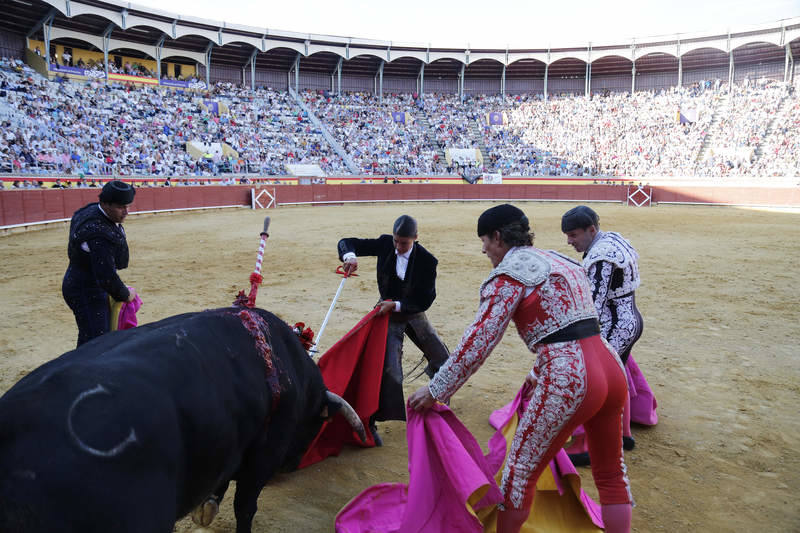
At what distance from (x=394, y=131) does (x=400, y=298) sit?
3220cm

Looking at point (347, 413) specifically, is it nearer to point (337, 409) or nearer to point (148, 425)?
point (337, 409)

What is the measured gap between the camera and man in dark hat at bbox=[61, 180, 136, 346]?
118 inches

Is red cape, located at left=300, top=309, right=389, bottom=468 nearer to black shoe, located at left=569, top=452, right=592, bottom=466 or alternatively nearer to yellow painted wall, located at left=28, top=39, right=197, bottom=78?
black shoe, located at left=569, top=452, right=592, bottom=466

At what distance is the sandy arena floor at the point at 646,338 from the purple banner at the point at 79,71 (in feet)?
52.8

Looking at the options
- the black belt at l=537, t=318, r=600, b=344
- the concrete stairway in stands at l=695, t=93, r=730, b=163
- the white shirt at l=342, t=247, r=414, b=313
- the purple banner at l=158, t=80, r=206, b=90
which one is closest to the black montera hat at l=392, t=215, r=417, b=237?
the white shirt at l=342, t=247, r=414, b=313

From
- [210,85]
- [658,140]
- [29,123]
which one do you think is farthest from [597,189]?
[29,123]

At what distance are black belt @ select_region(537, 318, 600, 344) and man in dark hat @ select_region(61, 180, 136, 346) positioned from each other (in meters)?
2.36

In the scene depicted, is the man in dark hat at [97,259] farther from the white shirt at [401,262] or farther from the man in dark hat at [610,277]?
the man in dark hat at [610,277]

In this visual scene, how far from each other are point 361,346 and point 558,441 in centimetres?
160

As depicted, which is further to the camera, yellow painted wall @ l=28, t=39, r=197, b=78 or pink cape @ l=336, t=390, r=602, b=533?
yellow painted wall @ l=28, t=39, r=197, b=78

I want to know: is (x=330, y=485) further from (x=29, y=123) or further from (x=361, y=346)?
(x=29, y=123)

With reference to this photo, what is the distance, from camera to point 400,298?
11.4 ft

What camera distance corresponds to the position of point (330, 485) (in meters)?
2.90

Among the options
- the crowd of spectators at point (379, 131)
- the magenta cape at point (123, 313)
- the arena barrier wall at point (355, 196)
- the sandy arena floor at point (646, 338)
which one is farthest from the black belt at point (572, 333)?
the crowd of spectators at point (379, 131)
